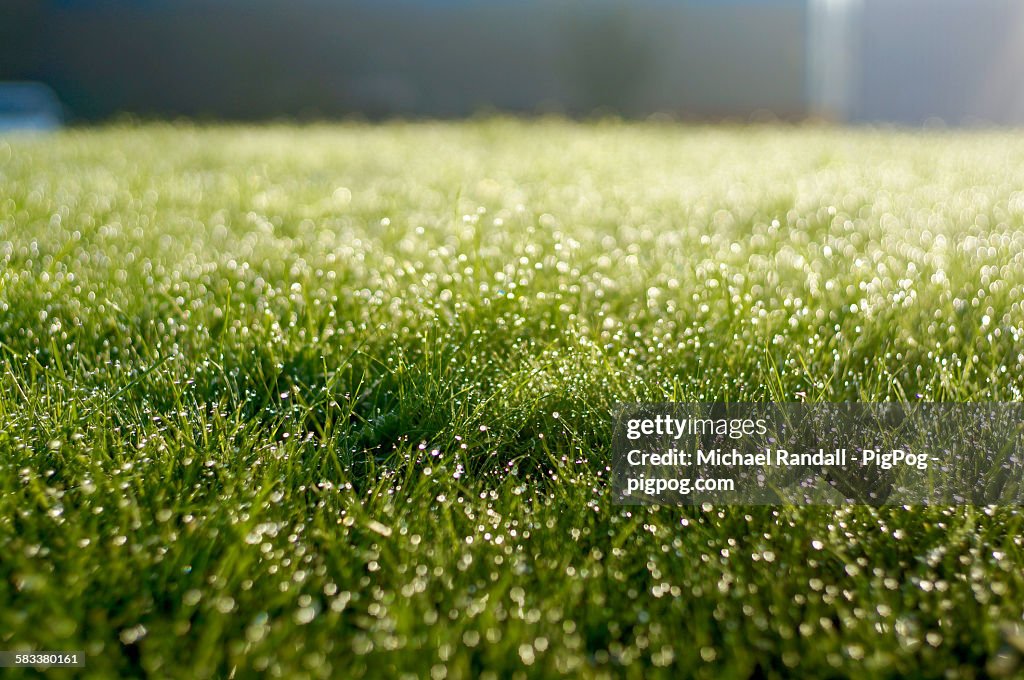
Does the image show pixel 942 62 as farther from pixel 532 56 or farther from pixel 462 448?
pixel 462 448

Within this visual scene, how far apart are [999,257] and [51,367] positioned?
3128mm

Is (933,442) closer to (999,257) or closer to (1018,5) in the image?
(999,257)

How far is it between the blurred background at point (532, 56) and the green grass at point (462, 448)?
17.8 metres

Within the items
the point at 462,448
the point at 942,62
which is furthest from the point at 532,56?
the point at 462,448

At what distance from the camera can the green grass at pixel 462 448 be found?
126cm

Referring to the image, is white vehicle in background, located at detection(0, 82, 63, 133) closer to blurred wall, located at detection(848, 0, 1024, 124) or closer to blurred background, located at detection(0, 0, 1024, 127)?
blurred background, located at detection(0, 0, 1024, 127)

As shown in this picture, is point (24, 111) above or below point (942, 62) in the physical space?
above

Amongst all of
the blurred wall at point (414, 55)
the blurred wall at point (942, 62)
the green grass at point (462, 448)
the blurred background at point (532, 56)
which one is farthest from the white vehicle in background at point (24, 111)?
the blurred wall at point (942, 62)

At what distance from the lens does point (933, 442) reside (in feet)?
5.89

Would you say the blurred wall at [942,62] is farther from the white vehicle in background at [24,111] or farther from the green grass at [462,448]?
the green grass at [462,448]

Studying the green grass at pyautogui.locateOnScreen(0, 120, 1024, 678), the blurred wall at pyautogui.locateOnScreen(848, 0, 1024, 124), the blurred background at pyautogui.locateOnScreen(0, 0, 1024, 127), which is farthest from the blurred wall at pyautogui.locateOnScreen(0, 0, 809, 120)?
the green grass at pyautogui.locateOnScreen(0, 120, 1024, 678)

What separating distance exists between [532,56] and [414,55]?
3.07 metres

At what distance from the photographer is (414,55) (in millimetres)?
21688

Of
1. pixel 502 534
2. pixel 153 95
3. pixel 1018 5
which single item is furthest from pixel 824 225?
pixel 1018 5
